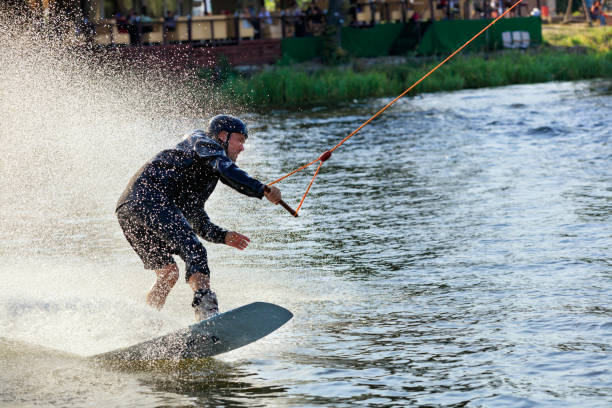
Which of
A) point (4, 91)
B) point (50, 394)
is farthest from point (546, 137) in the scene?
point (50, 394)

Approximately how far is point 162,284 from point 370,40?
3290 centimetres

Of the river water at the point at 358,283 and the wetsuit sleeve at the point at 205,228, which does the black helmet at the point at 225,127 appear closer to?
the wetsuit sleeve at the point at 205,228

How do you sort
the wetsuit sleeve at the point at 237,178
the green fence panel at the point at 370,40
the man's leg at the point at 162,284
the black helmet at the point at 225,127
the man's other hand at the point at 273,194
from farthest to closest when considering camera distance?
the green fence panel at the point at 370,40 → the man's leg at the point at 162,284 → the black helmet at the point at 225,127 → the wetsuit sleeve at the point at 237,178 → the man's other hand at the point at 273,194

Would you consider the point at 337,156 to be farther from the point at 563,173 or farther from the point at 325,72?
the point at 325,72

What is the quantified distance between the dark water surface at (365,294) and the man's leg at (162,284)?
12 cm

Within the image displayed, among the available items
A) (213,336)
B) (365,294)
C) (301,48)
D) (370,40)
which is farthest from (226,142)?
(370,40)

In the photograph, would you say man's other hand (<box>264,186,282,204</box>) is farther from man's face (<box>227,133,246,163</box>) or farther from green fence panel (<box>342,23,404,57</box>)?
green fence panel (<box>342,23,404,57</box>)

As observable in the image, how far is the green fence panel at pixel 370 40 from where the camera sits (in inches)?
1516

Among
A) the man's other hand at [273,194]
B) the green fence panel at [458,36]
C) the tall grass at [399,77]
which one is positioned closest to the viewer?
the man's other hand at [273,194]

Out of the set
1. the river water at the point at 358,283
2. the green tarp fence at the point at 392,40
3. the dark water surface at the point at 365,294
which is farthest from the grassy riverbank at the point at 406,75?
the dark water surface at the point at 365,294

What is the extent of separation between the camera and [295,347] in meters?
6.68

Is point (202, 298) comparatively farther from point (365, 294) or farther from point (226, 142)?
point (365, 294)

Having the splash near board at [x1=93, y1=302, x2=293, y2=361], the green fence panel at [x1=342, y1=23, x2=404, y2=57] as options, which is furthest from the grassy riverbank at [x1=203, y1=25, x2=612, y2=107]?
the splash near board at [x1=93, y1=302, x2=293, y2=361]

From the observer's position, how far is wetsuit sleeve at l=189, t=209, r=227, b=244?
696 cm
